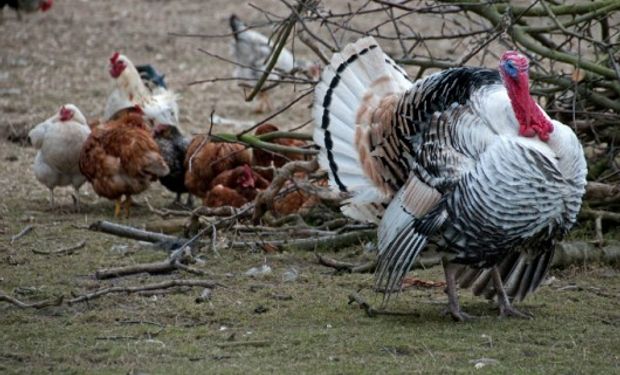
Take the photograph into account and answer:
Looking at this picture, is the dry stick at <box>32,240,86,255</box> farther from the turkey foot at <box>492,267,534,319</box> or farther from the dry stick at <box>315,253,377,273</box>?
the turkey foot at <box>492,267,534,319</box>

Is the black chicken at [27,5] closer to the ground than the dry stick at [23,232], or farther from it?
farther from it

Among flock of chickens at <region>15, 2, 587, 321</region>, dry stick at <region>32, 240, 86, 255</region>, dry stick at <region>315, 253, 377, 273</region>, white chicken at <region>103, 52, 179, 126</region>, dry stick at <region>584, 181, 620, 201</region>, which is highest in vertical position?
flock of chickens at <region>15, 2, 587, 321</region>

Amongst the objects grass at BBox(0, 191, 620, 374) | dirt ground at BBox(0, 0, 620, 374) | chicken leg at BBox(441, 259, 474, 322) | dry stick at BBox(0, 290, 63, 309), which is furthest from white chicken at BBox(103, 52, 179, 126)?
chicken leg at BBox(441, 259, 474, 322)

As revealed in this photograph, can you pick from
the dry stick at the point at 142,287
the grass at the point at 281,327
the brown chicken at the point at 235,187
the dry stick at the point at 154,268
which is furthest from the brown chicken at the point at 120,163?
the dry stick at the point at 142,287

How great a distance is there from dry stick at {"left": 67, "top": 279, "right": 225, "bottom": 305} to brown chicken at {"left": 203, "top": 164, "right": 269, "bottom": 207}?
1846mm

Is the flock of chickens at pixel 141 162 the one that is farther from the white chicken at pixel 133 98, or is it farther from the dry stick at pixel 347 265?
the dry stick at pixel 347 265

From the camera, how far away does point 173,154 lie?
892 centimetres

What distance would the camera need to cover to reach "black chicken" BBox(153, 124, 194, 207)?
8.87m

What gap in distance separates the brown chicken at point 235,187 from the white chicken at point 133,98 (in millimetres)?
2200

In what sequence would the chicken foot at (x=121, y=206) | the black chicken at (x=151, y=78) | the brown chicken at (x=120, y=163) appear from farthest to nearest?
the black chicken at (x=151, y=78) < the chicken foot at (x=121, y=206) < the brown chicken at (x=120, y=163)

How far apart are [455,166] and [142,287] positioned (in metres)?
1.83

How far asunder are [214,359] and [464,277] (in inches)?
62.9

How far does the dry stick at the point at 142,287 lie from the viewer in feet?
18.9

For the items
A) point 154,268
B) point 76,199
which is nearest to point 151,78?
point 76,199
